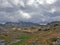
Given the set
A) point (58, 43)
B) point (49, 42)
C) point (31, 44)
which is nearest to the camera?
point (58, 43)

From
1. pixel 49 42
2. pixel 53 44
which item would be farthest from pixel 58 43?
pixel 49 42

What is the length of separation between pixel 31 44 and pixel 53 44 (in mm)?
17557

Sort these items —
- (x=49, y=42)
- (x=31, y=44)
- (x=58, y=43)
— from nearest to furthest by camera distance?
(x=58, y=43), (x=49, y=42), (x=31, y=44)

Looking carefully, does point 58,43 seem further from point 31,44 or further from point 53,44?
point 31,44

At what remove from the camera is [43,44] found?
93312 millimetres

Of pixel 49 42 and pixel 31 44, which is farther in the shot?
pixel 31 44

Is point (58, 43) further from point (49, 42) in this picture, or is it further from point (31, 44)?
point (31, 44)

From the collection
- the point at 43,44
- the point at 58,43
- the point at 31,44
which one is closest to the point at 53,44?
the point at 58,43

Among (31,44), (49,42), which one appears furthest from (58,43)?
(31,44)

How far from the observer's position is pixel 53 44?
8500 cm

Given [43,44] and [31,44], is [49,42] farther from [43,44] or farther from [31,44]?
[31,44]

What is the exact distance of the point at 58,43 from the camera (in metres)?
84.3

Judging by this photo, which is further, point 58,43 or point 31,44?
point 31,44

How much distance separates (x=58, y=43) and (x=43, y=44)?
35.8 ft
